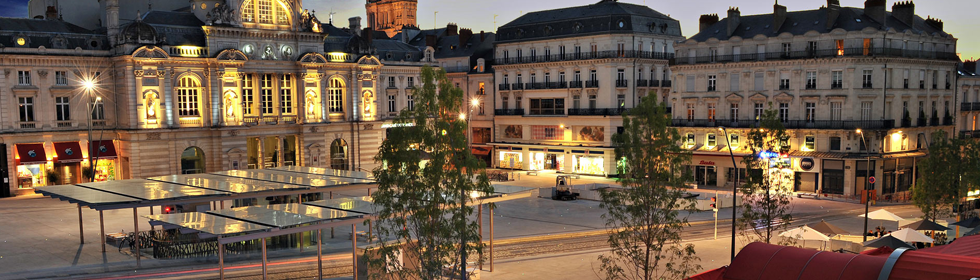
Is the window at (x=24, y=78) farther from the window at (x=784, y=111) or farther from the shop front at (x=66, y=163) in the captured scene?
the window at (x=784, y=111)

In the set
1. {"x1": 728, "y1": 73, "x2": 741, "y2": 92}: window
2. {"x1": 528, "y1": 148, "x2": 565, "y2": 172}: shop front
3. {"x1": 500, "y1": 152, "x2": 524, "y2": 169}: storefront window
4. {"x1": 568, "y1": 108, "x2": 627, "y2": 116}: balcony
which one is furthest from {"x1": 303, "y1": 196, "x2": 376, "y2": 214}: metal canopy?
{"x1": 500, "y1": 152, "x2": 524, "y2": 169}: storefront window

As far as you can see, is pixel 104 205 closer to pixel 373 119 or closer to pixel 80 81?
pixel 80 81

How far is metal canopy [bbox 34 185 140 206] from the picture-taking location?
32.5 m

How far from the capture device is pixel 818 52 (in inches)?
2274

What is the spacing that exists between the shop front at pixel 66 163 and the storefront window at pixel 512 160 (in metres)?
36.3

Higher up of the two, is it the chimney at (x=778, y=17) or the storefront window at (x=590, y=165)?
the chimney at (x=778, y=17)

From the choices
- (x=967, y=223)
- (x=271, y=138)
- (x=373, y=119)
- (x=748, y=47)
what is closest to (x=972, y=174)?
(x=967, y=223)

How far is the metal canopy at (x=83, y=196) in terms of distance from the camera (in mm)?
32500

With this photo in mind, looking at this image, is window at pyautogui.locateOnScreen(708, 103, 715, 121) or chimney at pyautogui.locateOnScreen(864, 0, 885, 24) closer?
chimney at pyautogui.locateOnScreen(864, 0, 885, 24)

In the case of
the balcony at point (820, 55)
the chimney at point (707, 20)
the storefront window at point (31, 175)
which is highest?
the chimney at point (707, 20)

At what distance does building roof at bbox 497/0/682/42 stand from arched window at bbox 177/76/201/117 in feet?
95.1

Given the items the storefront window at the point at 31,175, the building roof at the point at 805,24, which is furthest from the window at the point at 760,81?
the storefront window at the point at 31,175

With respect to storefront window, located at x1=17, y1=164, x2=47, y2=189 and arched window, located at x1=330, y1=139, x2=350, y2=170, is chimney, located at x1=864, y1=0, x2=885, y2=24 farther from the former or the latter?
storefront window, located at x1=17, y1=164, x2=47, y2=189

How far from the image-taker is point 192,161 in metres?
63.1
